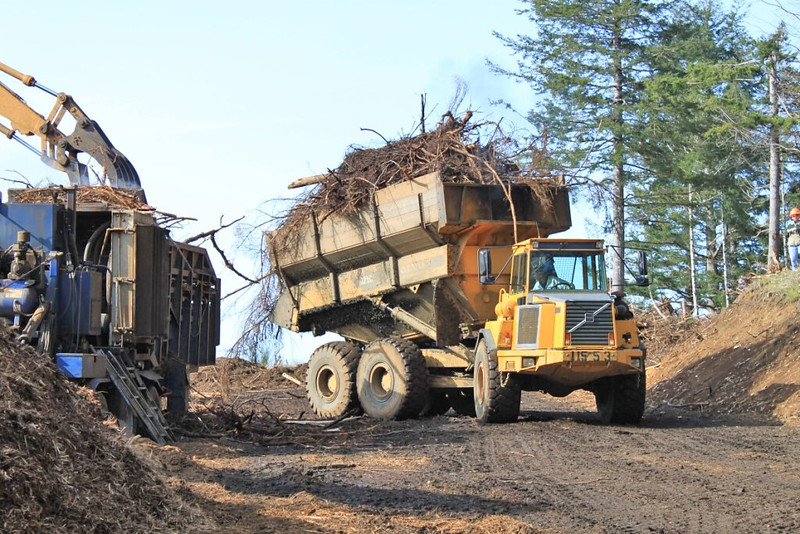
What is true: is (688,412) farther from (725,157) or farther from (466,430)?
(725,157)

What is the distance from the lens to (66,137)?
53.3 feet

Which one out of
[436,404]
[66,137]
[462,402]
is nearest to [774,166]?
[462,402]

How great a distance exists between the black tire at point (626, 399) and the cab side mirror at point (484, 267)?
2304 millimetres

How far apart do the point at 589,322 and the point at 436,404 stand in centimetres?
429

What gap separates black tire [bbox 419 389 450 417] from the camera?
59.1 feet

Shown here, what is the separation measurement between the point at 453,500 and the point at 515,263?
7.30 meters

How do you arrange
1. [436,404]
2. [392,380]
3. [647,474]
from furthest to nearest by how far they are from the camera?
[436,404], [392,380], [647,474]

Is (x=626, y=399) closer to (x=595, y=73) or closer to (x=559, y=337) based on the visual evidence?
(x=559, y=337)

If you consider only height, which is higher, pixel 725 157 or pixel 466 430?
pixel 725 157

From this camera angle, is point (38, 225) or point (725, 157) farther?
point (725, 157)

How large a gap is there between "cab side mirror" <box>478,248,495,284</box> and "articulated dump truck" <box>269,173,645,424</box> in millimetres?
21

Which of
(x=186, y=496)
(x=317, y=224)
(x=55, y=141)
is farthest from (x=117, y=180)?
(x=186, y=496)

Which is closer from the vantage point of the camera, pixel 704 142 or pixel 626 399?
pixel 626 399

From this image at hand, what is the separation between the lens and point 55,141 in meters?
16.3
